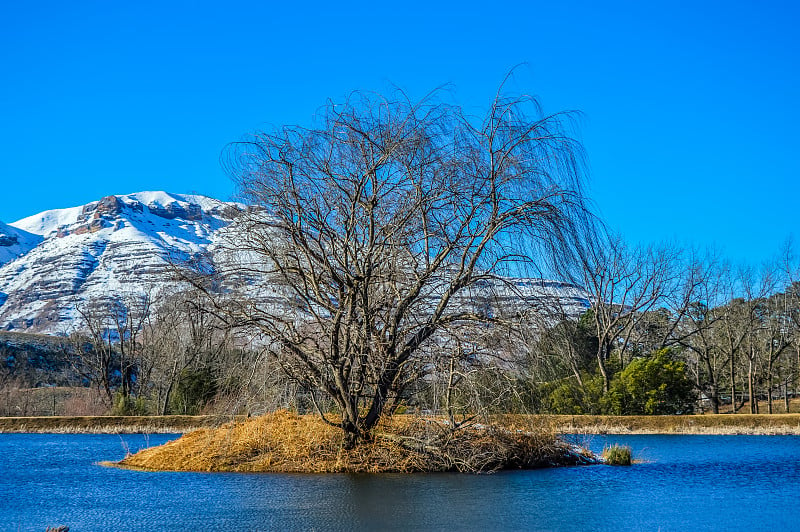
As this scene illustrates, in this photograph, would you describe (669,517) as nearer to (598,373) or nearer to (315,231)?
(315,231)

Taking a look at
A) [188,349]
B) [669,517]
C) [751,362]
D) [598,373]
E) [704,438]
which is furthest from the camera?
[751,362]

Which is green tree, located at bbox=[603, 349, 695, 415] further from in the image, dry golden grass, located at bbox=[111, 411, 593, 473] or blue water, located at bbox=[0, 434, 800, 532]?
dry golden grass, located at bbox=[111, 411, 593, 473]

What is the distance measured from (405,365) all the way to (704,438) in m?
16.7

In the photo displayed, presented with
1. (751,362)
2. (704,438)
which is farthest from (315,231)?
(751,362)

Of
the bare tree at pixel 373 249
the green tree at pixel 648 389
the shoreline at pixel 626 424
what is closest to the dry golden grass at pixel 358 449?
the bare tree at pixel 373 249

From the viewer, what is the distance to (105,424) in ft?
116

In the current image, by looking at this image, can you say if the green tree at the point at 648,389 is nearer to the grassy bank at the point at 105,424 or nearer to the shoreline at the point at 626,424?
the shoreline at the point at 626,424

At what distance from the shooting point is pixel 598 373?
134 ft

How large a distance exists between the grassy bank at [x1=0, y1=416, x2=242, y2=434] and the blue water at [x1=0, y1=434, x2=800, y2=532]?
14197 millimetres

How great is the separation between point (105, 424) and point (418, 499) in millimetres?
26116

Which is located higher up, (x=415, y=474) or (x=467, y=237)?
(x=467, y=237)

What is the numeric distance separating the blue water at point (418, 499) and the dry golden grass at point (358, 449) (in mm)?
692

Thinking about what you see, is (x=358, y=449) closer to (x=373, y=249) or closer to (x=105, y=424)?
(x=373, y=249)

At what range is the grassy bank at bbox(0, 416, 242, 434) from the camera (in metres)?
34.1
